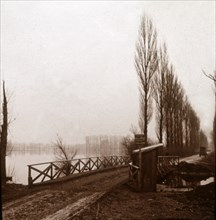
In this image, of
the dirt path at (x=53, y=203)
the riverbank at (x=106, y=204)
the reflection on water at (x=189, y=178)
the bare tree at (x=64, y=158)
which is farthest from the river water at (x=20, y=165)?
the reflection on water at (x=189, y=178)

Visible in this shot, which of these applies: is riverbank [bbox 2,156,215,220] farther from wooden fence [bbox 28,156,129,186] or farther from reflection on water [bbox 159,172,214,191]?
reflection on water [bbox 159,172,214,191]

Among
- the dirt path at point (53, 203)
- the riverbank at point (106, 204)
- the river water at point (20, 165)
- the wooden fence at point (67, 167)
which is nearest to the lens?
the riverbank at point (106, 204)

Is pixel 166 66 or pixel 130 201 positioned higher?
pixel 166 66

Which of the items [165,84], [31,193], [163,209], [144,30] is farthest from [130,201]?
[165,84]

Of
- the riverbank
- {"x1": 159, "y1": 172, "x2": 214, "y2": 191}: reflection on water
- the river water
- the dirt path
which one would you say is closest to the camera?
the riverbank

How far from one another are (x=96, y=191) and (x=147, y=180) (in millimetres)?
3408

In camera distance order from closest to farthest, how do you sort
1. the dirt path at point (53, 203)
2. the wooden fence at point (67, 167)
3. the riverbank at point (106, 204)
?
the riverbank at point (106, 204)
the dirt path at point (53, 203)
the wooden fence at point (67, 167)

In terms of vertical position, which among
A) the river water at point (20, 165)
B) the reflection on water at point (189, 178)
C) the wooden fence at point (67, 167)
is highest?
the wooden fence at point (67, 167)

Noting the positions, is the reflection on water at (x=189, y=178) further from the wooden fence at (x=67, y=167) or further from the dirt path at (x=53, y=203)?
the dirt path at (x=53, y=203)

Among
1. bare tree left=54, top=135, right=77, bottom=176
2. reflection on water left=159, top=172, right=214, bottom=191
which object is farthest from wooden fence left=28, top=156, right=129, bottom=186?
reflection on water left=159, top=172, right=214, bottom=191

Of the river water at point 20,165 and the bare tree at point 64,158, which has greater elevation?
the bare tree at point 64,158

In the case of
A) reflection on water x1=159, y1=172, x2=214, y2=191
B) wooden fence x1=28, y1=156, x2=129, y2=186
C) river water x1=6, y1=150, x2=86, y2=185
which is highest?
wooden fence x1=28, y1=156, x2=129, y2=186

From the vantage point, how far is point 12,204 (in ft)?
40.1

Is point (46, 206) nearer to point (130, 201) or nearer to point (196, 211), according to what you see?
point (130, 201)
